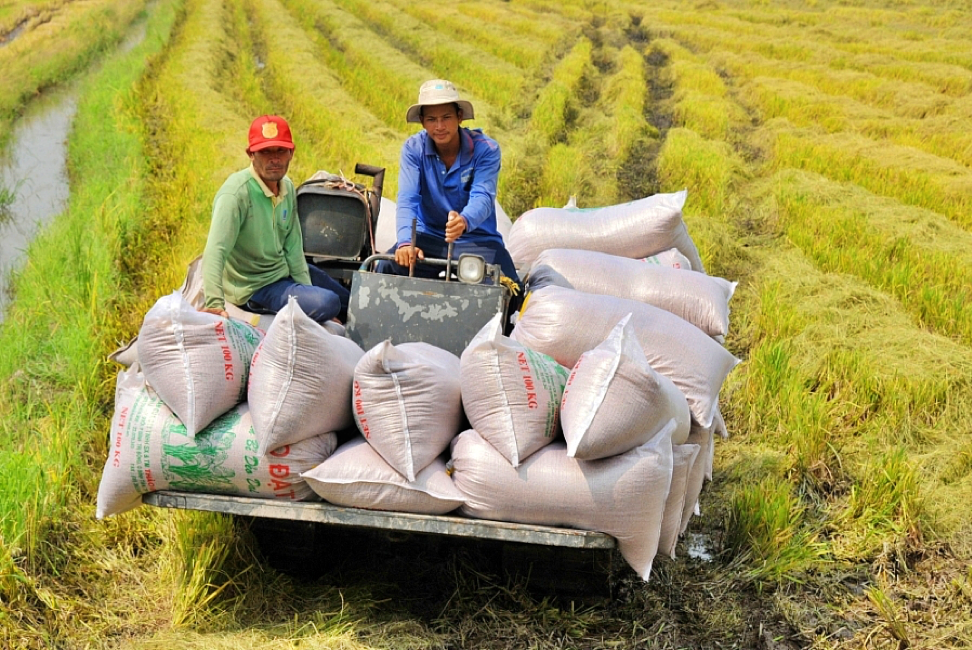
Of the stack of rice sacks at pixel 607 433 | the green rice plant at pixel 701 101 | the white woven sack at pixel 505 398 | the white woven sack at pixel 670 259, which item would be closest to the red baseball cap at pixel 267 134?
the stack of rice sacks at pixel 607 433

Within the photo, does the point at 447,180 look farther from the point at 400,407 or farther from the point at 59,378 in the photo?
the point at 59,378

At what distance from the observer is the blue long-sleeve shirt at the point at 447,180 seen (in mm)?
3428

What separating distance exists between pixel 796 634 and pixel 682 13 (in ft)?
57.3

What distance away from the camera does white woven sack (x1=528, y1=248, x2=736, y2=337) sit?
337cm

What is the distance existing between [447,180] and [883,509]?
6.55ft

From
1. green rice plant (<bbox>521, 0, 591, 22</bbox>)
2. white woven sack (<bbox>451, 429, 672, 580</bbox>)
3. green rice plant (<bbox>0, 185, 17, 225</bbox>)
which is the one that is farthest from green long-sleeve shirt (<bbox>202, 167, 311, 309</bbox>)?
green rice plant (<bbox>521, 0, 591, 22</bbox>)

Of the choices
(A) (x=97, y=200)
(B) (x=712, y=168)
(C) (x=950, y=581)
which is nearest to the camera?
(C) (x=950, y=581)

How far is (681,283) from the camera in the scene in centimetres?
344

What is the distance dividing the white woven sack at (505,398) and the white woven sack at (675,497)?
1.27ft

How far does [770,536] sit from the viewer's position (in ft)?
9.14

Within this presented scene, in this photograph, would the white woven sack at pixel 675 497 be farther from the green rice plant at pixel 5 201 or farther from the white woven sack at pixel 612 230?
the green rice plant at pixel 5 201

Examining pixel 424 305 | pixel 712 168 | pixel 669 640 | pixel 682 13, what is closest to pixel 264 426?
pixel 424 305

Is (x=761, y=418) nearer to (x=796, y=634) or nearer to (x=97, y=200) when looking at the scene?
(x=796, y=634)

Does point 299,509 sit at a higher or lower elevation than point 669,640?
higher
